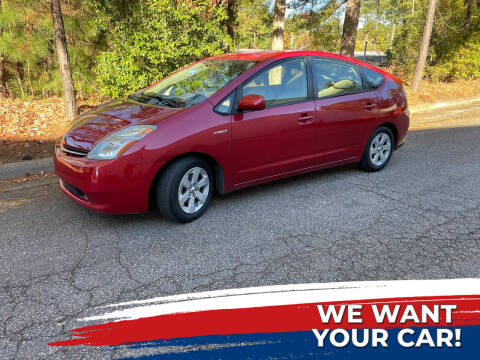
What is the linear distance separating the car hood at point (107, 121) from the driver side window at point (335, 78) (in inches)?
72.2

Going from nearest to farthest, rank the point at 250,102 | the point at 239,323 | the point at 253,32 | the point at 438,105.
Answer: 1. the point at 239,323
2. the point at 250,102
3. the point at 438,105
4. the point at 253,32

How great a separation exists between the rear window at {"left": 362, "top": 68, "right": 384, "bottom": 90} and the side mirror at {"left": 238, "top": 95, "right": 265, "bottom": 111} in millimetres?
1972

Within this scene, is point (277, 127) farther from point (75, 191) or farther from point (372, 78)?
point (75, 191)

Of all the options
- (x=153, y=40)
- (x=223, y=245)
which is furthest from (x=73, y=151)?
(x=153, y=40)

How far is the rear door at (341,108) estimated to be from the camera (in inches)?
194

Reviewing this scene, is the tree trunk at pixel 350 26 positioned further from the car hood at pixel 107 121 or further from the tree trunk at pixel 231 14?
the car hood at pixel 107 121

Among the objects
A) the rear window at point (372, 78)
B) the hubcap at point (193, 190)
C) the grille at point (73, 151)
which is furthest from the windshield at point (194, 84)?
the rear window at point (372, 78)

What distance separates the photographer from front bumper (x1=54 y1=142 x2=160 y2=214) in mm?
3633

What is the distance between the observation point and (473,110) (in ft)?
38.2

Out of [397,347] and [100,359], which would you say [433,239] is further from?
[100,359]

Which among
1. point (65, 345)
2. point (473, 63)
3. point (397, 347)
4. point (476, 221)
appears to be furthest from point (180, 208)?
point (473, 63)

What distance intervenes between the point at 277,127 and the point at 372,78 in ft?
6.21

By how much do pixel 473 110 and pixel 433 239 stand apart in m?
9.44

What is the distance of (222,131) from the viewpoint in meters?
4.10
